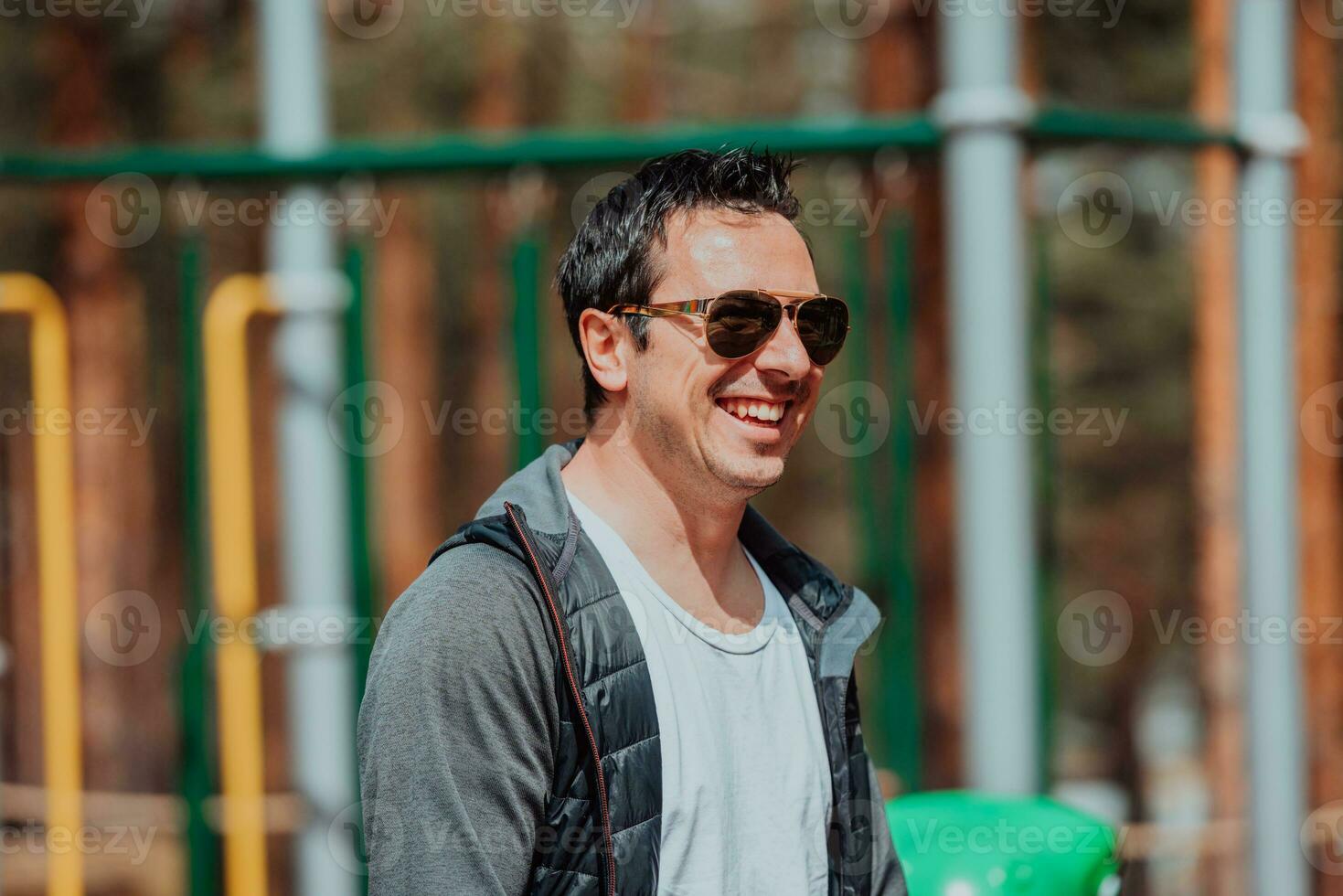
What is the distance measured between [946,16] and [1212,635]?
11.7ft

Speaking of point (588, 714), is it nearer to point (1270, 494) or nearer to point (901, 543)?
point (901, 543)

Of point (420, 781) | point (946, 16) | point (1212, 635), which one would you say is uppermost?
point (946, 16)

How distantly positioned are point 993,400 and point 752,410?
120cm

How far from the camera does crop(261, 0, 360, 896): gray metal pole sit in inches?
125

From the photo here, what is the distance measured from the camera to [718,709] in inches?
69.2

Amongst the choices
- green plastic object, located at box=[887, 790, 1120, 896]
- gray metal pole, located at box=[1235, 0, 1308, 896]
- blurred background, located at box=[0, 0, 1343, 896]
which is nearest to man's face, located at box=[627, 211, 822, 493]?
green plastic object, located at box=[887, 790, 1120, 896]

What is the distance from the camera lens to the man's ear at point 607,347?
190cm

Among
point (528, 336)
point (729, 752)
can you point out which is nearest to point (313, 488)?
point (528, 336)

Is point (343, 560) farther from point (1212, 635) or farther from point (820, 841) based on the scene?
point (1212, 635)

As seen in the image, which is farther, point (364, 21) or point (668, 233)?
point (364, 21)

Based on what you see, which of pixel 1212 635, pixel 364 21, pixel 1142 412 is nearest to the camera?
pixel 1212 635

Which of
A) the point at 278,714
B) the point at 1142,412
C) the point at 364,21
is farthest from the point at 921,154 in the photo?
the point at 1142,412

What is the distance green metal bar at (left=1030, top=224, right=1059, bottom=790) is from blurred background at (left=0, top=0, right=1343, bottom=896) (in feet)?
0.07

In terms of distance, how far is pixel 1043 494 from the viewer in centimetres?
332
